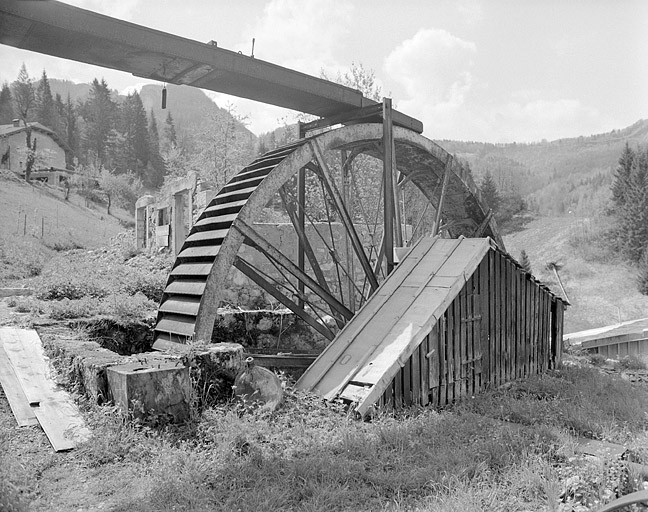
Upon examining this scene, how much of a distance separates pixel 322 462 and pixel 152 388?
1.41 m

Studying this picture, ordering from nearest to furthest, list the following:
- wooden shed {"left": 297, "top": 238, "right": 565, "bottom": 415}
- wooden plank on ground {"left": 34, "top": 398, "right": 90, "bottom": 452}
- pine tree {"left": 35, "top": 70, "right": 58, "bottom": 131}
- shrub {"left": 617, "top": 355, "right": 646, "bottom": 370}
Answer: wooden plank on ground {"left": 34, "top": 398, "right": 90, "bottom": 452} → wooden shed {"left": 297, "top": 238, "right": 565, "bottom": 415} → shrub {"left": 617, "top": 355, "right": 646, "bottom": 370} → pine tree {"left": 35, "top": 70, "right": 58, "bottom": 131}

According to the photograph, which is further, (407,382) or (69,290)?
(69,290)

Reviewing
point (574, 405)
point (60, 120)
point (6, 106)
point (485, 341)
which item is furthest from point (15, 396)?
point (60, 120)

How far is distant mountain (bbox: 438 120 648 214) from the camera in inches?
2517

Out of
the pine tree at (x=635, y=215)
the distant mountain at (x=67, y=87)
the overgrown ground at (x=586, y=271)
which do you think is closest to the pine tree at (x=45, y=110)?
the overgrown ground at (x=586, y=271)

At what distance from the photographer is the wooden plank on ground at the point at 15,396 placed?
14.3ft

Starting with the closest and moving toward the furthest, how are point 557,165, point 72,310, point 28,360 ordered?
point 28,360, point 72,310, point 557,165

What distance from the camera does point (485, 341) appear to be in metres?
6.86

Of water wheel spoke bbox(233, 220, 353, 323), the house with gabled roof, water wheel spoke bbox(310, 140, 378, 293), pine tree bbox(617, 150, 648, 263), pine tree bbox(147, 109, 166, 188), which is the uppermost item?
pine tree bbox(147, 109, 166, 188)

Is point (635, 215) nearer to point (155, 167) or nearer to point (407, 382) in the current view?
point (407, 382)

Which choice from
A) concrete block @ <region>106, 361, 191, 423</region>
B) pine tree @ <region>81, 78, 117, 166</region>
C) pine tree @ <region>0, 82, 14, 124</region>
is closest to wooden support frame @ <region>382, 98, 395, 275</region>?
concrete block @ <region>106, 361, 191, 423</region>

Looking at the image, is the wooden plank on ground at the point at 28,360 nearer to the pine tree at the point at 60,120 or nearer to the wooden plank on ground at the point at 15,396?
the wooden plank on ground at the point at 15,396

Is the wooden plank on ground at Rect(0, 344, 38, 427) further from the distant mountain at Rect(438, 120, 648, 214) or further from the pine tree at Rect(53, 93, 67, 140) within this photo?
the pine tree at Rect(53, 93, 67, 140)

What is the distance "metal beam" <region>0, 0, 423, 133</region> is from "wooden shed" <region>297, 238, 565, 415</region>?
2.69 m
